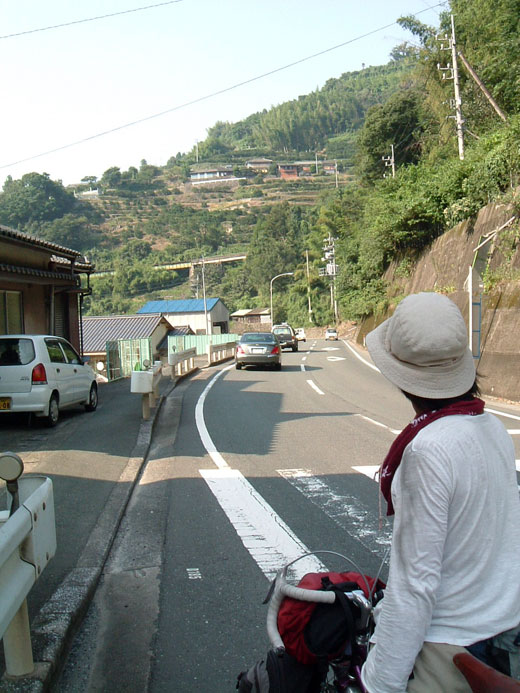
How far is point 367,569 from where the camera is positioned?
487cm

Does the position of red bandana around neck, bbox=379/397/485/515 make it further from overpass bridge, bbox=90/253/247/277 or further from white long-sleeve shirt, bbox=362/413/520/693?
overpass bridge, bbox=90/253/247/277

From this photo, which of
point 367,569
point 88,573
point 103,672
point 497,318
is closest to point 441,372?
point 103,672

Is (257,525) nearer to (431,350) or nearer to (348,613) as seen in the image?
(348,613)

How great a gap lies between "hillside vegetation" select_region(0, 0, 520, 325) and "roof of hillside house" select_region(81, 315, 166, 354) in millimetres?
15988

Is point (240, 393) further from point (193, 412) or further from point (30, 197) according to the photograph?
point (30, 197)

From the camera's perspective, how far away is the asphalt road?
3.86m

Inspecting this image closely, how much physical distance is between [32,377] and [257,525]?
23.3ft

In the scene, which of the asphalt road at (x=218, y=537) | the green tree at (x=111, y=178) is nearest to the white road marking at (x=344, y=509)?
the asphalt road at (x=218, y=537)

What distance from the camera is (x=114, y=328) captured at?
182 ft

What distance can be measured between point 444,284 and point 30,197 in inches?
4756

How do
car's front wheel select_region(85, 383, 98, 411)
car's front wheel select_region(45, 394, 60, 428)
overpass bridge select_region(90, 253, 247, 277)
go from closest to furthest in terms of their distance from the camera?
1. car's front wheel select_region(45, 394, 60, 428)
2. car's front wheel select_region(85, 383, 98, 411)
3. overpass bridge select_region(90, 253, 247, 277)

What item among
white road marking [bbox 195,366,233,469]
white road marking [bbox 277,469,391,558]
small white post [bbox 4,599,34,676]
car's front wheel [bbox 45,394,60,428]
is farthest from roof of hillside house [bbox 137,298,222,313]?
small white post [bbox 4,599,34,676]

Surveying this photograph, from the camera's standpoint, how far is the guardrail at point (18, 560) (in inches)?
119

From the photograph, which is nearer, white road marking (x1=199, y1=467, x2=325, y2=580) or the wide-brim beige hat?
the wide-brim beige hat
